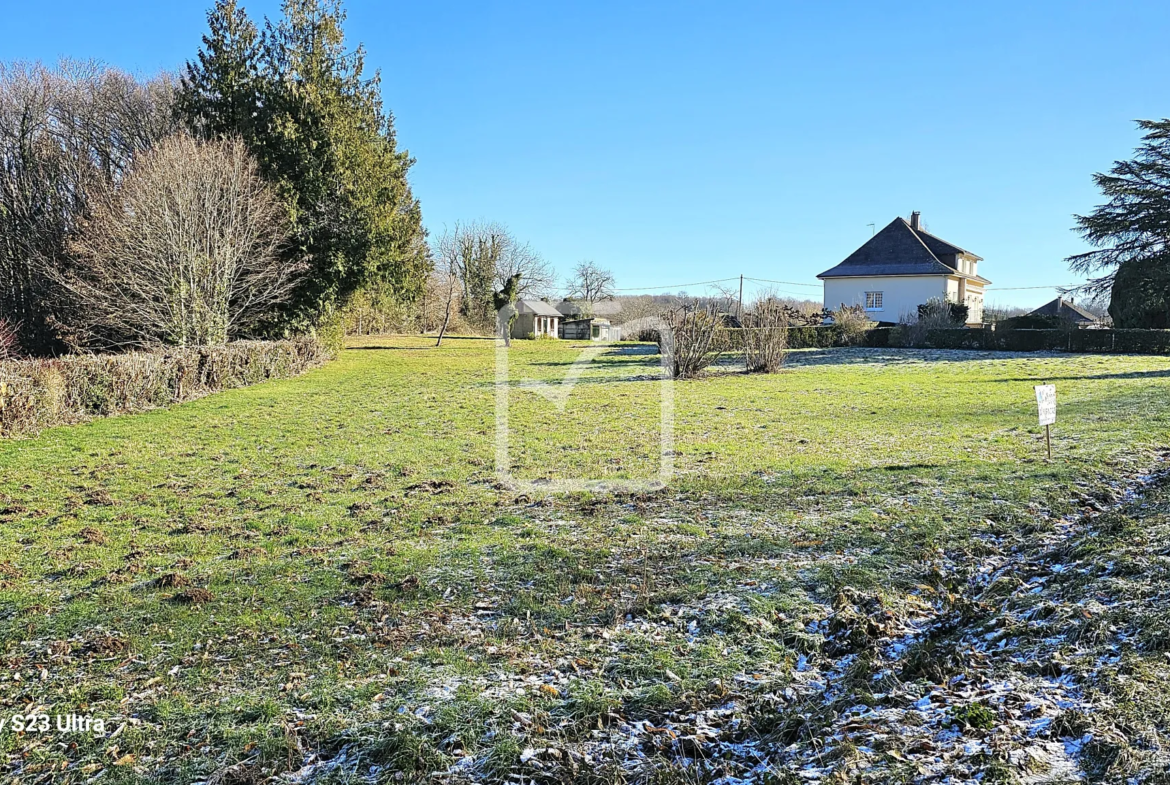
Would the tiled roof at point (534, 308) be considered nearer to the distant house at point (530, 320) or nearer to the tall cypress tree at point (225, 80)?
the distant house at point (530, 320)

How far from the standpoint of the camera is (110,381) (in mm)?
12312

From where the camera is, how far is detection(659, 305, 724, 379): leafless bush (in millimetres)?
19344

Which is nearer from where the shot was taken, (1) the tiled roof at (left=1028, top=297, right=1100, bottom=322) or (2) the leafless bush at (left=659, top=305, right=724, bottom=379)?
(2) the leafless bush at (left=659, top=305, right=724, bottom=379)

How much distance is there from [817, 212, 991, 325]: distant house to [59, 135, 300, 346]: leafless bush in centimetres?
3368

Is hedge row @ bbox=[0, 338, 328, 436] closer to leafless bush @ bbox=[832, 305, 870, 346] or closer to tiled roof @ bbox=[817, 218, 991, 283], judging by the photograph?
leafless bush @ bbox=[832, 305, 870, 346]

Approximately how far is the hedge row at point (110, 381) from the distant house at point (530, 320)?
34.1 m

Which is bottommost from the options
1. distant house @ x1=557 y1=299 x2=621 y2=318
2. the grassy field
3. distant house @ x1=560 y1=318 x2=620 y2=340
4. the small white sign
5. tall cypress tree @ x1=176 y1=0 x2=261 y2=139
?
the grassy field

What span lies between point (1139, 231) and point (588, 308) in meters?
43.9

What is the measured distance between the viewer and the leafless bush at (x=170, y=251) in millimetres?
17750

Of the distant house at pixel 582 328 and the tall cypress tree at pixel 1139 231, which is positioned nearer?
the tall cypress tree at pixel 1139 231

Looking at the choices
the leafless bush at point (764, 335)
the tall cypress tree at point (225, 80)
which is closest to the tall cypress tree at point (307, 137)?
the tall cypress tree at point (225, 80)

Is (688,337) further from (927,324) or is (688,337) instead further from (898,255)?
(898,255)

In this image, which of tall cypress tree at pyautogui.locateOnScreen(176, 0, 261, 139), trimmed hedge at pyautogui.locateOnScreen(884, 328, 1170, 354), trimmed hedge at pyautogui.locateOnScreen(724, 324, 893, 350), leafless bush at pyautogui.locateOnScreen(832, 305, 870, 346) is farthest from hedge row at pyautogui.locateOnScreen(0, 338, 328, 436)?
trimmed hedge at pyautogui.locateOnScreen(884, 328, 1170, 354)

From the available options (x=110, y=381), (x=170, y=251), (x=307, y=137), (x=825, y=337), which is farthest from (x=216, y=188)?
(x=825, y=337)
